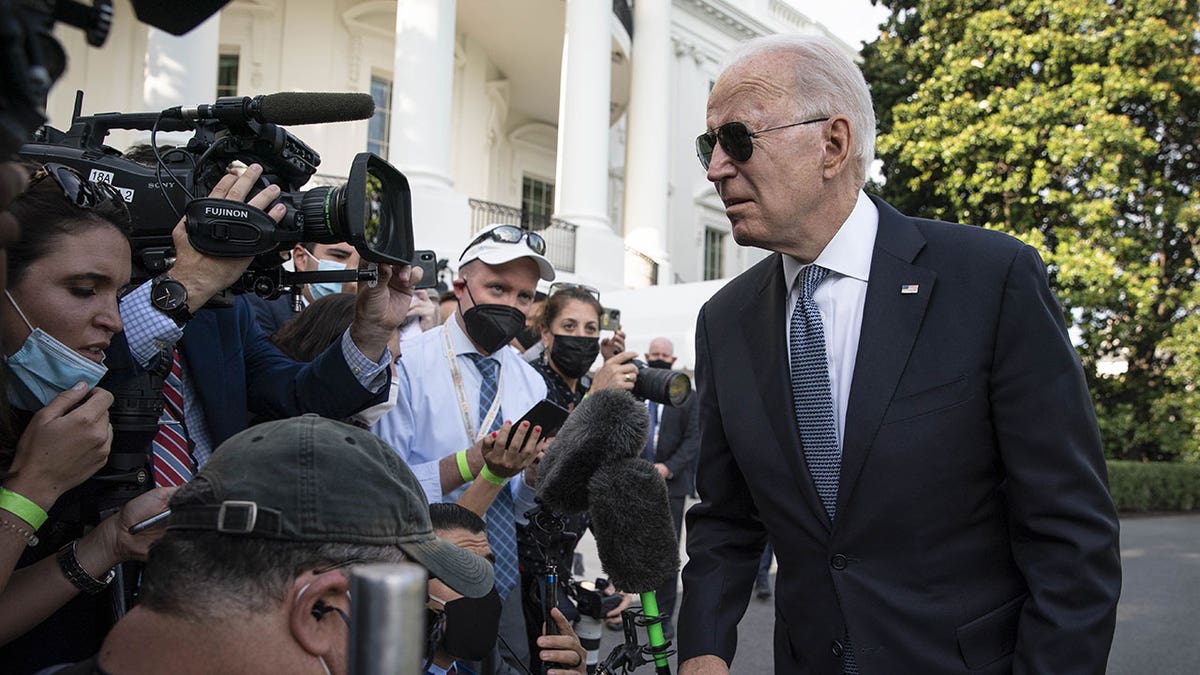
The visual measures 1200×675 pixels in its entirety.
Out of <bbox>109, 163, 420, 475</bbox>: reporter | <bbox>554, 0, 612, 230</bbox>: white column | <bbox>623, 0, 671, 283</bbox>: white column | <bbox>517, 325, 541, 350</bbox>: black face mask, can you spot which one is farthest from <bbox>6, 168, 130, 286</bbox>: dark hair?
<bbox>623, 0, 671, 283</bbox>: white column

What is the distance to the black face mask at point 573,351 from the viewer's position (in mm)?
4465

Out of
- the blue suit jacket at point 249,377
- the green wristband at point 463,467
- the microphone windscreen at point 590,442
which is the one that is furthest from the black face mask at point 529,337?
the microphone windscreen at point 590,442

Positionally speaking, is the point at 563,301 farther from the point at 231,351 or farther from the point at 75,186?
the point at 75,186

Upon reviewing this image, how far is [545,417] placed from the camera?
2.89 meters

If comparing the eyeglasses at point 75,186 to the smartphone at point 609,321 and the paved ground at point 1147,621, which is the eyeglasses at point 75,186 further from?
the paved ground at point 1147,621

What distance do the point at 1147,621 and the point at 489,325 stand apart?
281 inches

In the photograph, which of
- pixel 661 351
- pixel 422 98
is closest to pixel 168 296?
pixel 661 351

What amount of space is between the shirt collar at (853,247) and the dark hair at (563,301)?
2345 mm

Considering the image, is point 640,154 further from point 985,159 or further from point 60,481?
point 60,481

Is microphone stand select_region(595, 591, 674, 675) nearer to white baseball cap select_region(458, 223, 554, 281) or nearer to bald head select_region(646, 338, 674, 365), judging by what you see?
white baseball cap select_region(458, 223, 554, 281)

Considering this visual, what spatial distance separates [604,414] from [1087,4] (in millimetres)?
15513

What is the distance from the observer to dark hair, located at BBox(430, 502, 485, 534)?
9.39ft

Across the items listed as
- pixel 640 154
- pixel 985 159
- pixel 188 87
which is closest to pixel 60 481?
pixel 188 87

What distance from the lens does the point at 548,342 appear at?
460cm
